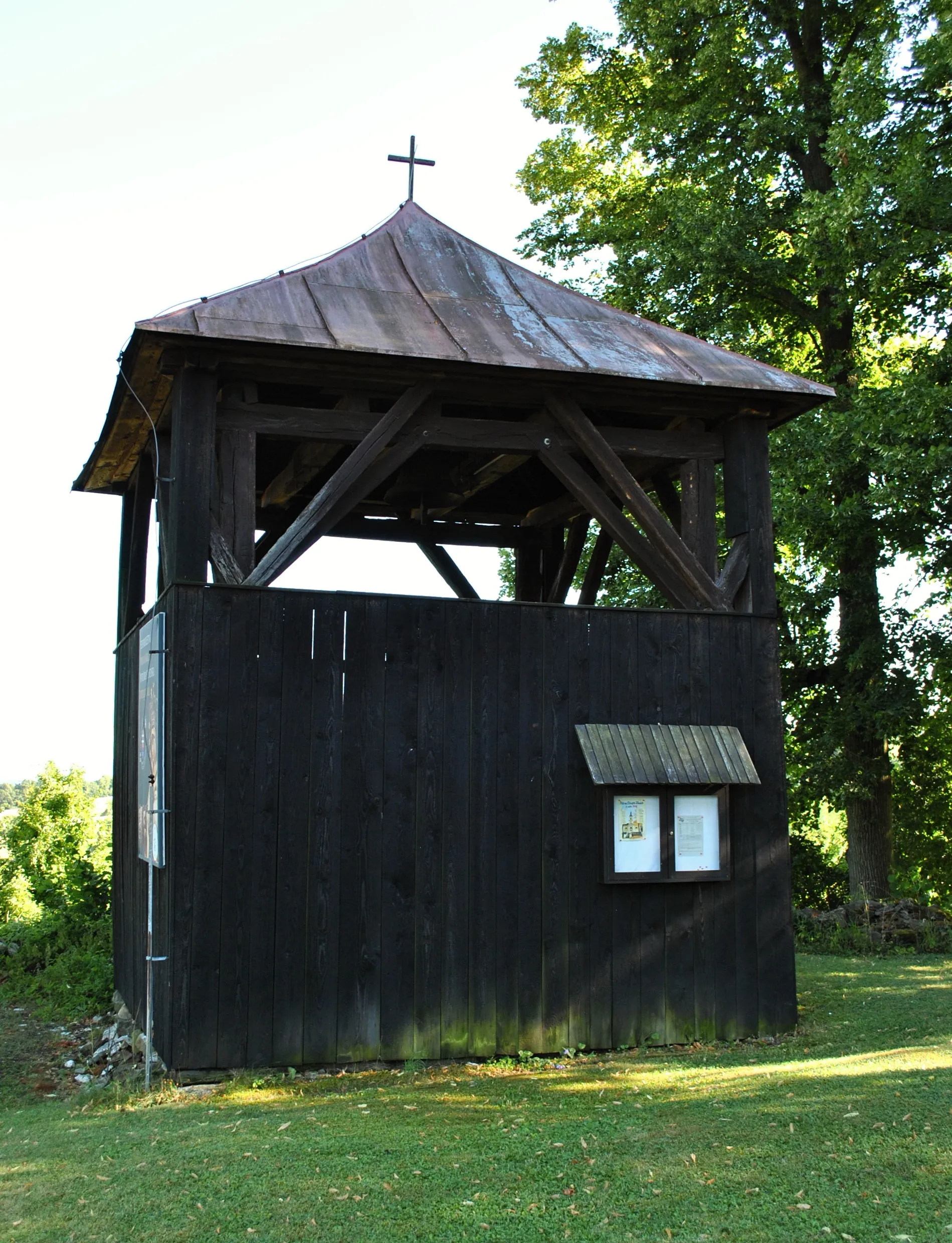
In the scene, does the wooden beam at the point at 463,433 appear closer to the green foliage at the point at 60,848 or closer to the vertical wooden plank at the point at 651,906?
the vertical wooden plank at the point at 651,906

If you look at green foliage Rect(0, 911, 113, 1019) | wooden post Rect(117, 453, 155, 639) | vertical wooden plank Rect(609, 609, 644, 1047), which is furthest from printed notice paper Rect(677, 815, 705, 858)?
green foliage Rect(0, 911, 113, 1019)

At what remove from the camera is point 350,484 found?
9.05 m

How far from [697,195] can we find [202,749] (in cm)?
1361

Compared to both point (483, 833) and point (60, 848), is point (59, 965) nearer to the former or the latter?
point (60, 848)

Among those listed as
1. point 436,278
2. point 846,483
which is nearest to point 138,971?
point 436,278

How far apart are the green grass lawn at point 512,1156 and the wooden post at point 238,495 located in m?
3.67

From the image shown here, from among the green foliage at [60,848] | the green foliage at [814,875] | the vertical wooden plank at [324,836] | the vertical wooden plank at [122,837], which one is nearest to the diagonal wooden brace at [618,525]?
the vertical wooden plank at [324,836]

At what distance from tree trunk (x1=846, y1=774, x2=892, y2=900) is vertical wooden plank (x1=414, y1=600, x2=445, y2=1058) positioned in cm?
1115

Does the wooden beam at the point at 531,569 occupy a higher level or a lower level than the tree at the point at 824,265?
lower

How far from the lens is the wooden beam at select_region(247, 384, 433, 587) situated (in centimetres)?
882

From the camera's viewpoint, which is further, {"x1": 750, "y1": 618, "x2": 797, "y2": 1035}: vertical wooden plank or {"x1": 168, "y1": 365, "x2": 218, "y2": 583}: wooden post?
{"x1": 750, "y1": 618, "x2": 797, "y2": 1035}: vertical wooden plank

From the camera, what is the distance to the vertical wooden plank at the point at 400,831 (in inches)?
344

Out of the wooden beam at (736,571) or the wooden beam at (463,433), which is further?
the wooden beam at (736,571)

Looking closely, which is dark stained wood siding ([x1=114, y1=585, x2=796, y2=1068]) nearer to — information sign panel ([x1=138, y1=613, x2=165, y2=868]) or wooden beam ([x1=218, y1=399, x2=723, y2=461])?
information sign panel ([x1=138, y1=613, x2=165, y2=868])
